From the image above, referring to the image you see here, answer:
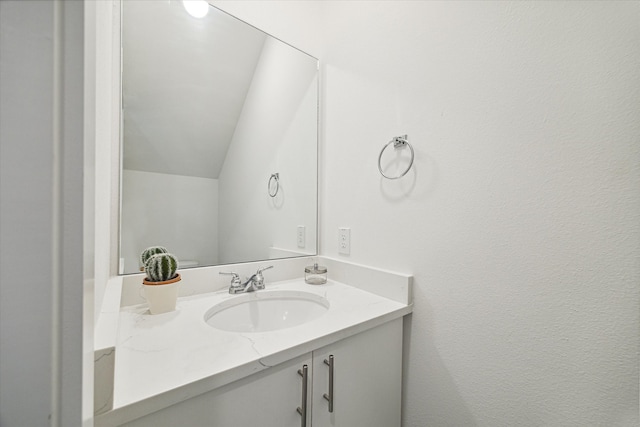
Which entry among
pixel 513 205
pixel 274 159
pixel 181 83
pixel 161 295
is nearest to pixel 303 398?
pixel 161 295

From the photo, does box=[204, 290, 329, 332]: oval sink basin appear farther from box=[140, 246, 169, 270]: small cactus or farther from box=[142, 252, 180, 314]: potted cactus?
box=[140, 246, 169, 270]: small cactus

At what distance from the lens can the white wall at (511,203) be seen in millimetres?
567

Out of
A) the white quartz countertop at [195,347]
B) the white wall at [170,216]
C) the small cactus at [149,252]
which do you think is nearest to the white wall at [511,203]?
the white quartz countertop at [195,347]

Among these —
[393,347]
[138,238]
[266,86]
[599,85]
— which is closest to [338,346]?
[393,347]

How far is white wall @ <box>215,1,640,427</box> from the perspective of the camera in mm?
567

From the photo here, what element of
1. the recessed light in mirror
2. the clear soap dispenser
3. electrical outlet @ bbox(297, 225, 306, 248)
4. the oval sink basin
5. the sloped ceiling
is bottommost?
the oval sink basin

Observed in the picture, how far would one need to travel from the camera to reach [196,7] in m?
1.08

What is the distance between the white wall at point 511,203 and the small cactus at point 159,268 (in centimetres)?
77

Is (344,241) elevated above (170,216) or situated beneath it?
situated beneath

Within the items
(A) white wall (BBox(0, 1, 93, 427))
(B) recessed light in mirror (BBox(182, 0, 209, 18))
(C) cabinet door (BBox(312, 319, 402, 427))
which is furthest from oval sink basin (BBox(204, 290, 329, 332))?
(B) recessed light in mirror (BBox(182, 0, 209, 18))

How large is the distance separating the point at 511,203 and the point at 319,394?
0.77 m

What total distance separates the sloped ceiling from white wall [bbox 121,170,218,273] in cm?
5

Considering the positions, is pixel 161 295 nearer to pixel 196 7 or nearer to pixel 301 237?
pixel 301 237

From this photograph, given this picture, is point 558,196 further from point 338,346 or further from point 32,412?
point 32,412
